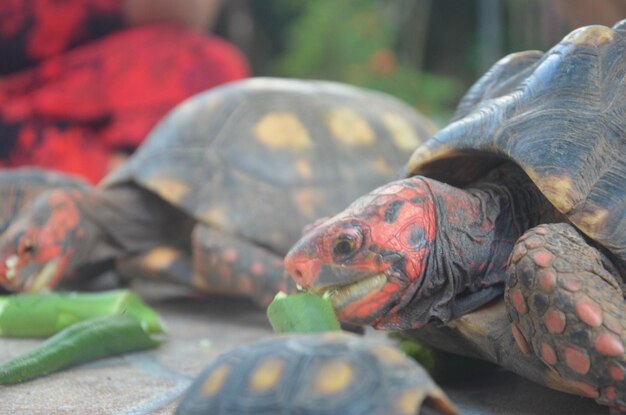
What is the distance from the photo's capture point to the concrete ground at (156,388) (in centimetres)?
170

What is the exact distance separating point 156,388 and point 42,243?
54.0 inches

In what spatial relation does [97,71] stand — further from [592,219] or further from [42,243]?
[592,219]

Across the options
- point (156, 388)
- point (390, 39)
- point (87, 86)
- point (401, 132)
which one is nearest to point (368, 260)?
point (156, 388)

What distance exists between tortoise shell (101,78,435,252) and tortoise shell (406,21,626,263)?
1213mm

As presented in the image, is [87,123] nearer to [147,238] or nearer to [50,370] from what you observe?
[147,238]

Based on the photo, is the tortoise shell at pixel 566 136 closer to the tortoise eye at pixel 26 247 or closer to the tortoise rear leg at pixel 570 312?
the tortoise rear leg at pixel 570 312

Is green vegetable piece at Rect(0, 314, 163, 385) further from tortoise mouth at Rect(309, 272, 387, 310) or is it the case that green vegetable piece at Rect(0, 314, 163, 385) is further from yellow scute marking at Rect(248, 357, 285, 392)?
yellow scute marking at Rect(248, 357, 285, 392)

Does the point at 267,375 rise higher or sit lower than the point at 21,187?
higher

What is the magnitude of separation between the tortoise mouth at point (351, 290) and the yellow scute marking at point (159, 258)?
1.73m

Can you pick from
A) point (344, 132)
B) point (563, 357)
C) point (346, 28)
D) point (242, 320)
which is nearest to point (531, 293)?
point (563, 357)

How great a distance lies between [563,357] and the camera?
4.77 feet

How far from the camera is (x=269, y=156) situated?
129 inches

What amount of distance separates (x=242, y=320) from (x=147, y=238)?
636 mm

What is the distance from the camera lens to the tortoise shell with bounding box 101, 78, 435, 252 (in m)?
3.14
